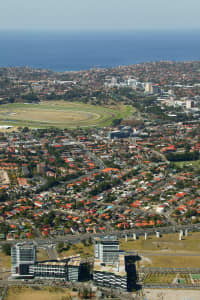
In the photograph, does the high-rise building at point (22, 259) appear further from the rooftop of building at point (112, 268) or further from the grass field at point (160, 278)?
the grass field at point (160, 278)

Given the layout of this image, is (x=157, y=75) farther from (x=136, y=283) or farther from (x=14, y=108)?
(x=136, y=283)

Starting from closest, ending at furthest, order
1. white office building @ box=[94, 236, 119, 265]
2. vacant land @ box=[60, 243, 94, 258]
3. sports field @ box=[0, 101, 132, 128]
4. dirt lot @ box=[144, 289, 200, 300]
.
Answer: dirt lot @ box=[144, 289, 200, 300] → white office building @ box=[94, 236, 119, 265] → vacant land @ box=[60, 243, 94, 258] → sports field @ box=[0, 101, 132, 128]

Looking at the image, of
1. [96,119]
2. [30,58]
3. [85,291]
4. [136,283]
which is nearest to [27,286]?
[85,291]

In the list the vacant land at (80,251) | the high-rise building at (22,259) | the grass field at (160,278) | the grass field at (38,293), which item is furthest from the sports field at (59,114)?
the grass field at (38,293)

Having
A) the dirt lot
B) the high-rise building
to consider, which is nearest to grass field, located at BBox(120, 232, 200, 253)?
the dirt lot

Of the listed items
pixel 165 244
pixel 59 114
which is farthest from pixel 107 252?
pixel 59 114

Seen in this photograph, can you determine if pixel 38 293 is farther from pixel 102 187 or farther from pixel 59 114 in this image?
pixel 59 114

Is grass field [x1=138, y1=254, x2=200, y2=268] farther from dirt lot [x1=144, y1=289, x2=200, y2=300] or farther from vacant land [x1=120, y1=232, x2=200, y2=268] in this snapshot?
dirt lot [x1=144, y1=289, x2=200, y2=300]
